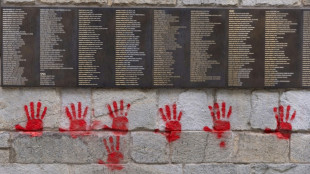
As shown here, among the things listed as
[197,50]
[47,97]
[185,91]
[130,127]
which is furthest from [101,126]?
[197,50]

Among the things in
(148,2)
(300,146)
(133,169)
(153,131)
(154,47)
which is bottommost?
(133,169)

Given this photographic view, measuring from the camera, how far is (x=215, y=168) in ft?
11.9

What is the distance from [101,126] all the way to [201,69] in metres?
1.04

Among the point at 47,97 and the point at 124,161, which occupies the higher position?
the point at 47,97

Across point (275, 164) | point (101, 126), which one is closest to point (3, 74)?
point (101, 126)

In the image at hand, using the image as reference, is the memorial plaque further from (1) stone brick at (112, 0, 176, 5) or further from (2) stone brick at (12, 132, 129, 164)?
(2) stone brick at (12, 132, 129, 164)

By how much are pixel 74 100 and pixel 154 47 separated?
87 centimetres

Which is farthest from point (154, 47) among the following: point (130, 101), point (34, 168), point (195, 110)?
point (34, 168)

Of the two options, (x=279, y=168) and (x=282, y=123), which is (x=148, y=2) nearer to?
(x=282, y=123)

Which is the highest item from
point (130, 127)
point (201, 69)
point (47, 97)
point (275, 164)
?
point (201, 69)

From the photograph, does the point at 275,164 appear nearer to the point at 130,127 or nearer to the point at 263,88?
the point at 263,88

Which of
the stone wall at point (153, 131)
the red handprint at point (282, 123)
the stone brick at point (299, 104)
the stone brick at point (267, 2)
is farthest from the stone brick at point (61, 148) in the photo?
the stone brick at point (267, 2)

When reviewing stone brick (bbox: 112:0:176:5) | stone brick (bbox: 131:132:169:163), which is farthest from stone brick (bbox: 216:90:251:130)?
stone brick (bbox: 112:0:176:5)

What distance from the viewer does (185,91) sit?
3.62 m
